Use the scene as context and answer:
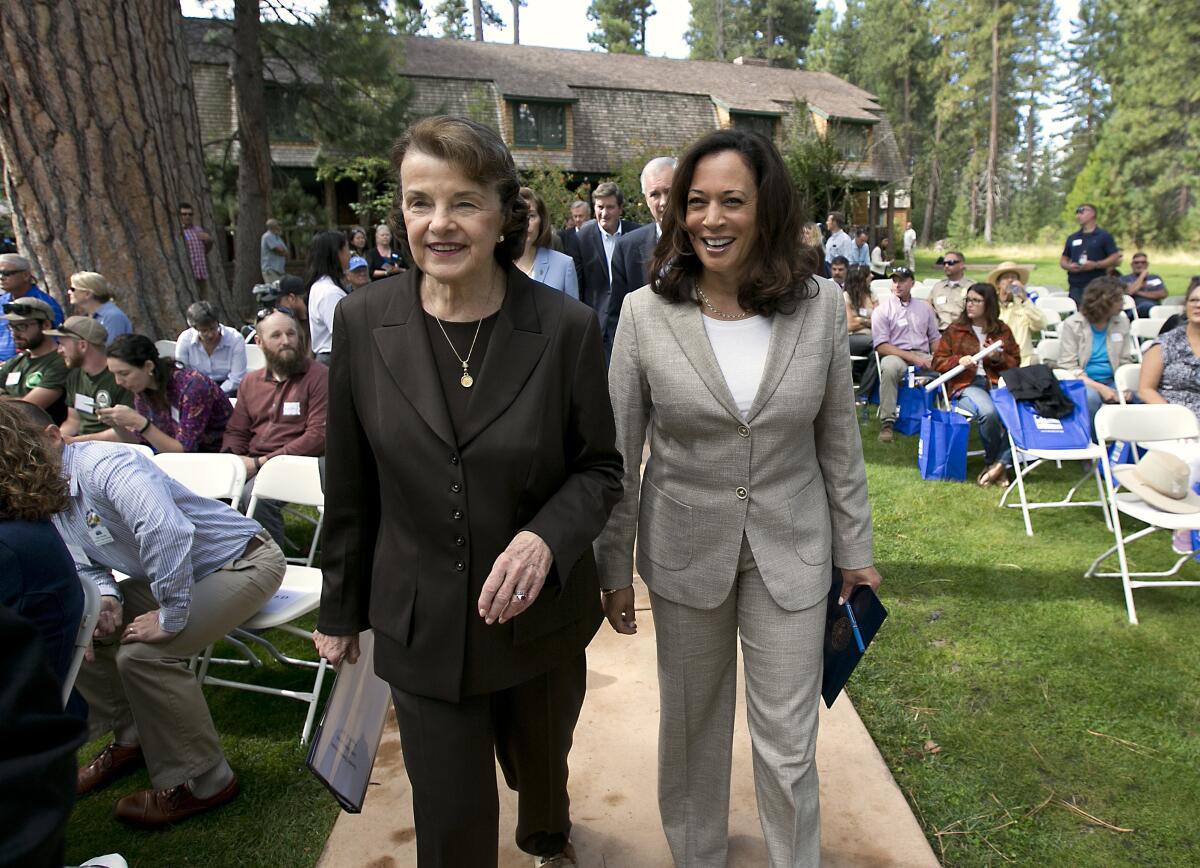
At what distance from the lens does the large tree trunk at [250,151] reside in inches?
549

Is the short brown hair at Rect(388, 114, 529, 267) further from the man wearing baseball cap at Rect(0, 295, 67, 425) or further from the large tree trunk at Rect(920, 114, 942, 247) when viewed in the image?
the large tree trunk at Rect(920, 114, 942, 247)

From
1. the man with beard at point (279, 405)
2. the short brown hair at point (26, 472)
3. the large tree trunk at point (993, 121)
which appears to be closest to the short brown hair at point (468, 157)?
the short brown hair at point (26, 472)

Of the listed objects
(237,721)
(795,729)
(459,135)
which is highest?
(459,135)

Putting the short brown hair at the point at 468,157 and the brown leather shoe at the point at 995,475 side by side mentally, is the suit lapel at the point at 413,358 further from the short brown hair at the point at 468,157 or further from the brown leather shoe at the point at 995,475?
the brown leather shoe at the point at 995,475

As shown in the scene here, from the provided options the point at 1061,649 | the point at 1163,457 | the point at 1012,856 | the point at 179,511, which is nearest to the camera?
the point at 1012,856

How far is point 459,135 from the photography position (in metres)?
1.66

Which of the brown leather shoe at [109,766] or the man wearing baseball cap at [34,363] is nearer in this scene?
the brown leather shoe at [109,766]

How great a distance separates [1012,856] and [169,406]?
4.76 m

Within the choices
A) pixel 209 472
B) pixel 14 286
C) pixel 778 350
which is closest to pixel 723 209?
pixel 778 350

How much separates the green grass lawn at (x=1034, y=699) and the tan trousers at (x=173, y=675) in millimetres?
2483

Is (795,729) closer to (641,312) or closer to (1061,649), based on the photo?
(641,312)

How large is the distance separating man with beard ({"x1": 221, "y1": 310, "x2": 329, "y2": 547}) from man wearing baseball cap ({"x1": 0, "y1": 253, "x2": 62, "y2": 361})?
2916 mm

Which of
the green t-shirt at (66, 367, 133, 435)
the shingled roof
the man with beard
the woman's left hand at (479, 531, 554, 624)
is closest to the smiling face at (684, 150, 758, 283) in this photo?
the woman's left hand at (479, 531, 554, 624)

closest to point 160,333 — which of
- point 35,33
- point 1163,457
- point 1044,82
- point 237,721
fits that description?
point 35,33
